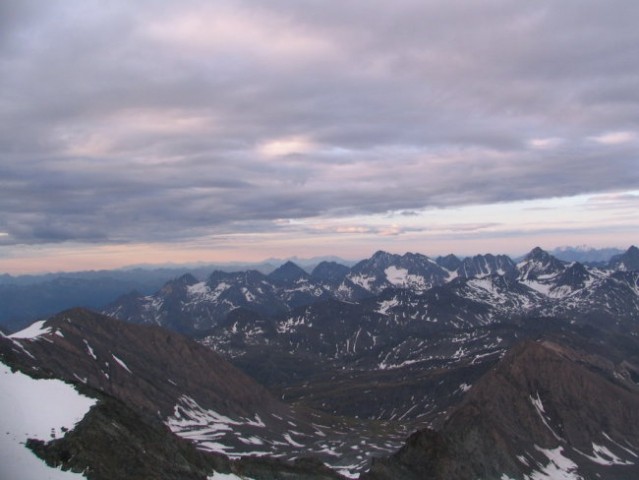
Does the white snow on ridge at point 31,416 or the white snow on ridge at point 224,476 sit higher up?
the white snow on ridge at point 31,416

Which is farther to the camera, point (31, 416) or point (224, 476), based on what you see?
point (224, 476)

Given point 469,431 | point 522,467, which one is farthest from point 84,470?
point 522,467

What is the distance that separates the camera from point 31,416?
7650 centimetres

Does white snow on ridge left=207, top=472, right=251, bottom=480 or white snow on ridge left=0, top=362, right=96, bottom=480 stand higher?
white snow on ridge left=0, top=362, right=96, bottom=480

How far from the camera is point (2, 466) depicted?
206 feet

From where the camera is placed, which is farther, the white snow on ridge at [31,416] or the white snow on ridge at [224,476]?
the white snow on ridge at [224,476]

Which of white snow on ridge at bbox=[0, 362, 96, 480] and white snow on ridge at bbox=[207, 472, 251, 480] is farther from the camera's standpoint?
white snow on ridge at bbox=[207, 472, 251, 480]

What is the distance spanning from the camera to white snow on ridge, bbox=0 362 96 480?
6291cm

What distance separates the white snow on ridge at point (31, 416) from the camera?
6291 centimetres

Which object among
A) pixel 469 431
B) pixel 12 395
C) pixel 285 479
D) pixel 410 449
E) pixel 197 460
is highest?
pixel 12 395

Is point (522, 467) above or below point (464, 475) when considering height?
below

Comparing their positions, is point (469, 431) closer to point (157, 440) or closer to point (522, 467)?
point (522, 467)

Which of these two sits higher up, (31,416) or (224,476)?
(31,416)

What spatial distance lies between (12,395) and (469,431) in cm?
14270
